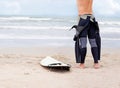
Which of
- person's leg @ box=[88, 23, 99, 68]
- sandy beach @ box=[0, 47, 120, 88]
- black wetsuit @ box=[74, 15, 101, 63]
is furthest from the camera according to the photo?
person's leg @ box=[88, 23, 99, 68]

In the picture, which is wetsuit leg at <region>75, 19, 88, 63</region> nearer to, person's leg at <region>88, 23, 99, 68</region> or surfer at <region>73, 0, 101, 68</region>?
surfer at <region>73, 0, 101, 68</region>

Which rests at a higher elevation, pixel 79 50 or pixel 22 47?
pixel 79 50

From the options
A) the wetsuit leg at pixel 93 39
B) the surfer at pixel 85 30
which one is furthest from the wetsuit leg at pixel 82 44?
the wetsuit leg at pixel 93 39

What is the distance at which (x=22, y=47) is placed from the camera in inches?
450

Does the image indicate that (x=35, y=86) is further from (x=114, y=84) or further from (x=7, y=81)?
(x=114, y=84)

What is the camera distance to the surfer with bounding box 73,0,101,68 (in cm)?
735

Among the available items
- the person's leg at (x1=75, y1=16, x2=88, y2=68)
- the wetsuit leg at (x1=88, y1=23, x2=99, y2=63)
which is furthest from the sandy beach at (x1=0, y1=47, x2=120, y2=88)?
the wetsuit leg at (x1=88, y1=23, x2=99, y2=63)

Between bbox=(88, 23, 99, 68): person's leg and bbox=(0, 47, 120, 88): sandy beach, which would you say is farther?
bbox=(88, 23, 99, 68): person's leg

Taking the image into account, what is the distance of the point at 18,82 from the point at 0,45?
236 inches

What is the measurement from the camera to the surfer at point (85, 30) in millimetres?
7352

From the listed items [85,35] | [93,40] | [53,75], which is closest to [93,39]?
[93,40]

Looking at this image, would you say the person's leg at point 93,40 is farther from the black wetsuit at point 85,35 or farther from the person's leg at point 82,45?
the person's leg at point 82,45

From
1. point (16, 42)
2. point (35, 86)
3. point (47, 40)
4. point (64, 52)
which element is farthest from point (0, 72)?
point (47, 40)

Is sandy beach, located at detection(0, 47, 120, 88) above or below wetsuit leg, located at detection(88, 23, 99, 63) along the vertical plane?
below
